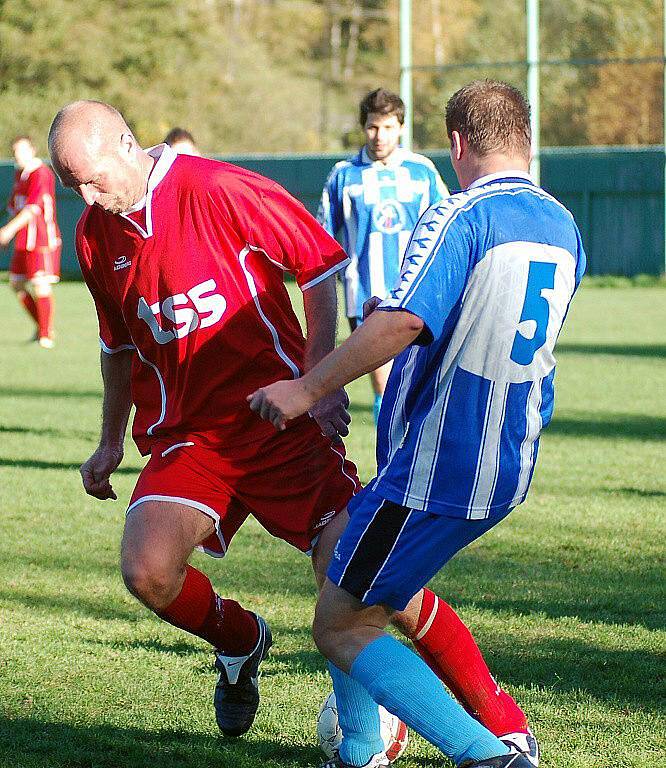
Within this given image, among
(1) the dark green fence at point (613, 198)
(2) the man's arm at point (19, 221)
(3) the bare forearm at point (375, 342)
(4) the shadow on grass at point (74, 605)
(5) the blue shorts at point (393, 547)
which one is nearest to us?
(3) the bare forearm at point (375, 342)

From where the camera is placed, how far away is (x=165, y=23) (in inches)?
1822

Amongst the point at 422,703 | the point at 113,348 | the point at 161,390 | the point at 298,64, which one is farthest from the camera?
the point at 298,64

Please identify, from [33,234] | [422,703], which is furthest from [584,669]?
[33,234]

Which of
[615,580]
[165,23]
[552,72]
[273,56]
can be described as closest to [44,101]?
[165,23]

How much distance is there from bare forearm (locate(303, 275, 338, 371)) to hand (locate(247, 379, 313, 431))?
71 centimetres

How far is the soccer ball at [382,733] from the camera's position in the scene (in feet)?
12.4

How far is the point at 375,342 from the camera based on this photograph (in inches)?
119

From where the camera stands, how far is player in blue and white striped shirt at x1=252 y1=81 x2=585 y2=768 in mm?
3082

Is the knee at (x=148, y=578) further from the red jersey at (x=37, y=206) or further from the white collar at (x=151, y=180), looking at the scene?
the red jersey at (x=37, y=206)

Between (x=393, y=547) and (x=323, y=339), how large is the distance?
86cm

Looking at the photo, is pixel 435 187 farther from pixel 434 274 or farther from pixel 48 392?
pixel 434 274

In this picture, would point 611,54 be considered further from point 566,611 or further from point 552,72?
point 566,611

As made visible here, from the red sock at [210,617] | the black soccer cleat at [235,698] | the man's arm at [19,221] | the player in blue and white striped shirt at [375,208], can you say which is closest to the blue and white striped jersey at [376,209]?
the player in blue and white striped shirt at [375,208]

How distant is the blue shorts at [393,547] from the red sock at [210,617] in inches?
29.2
